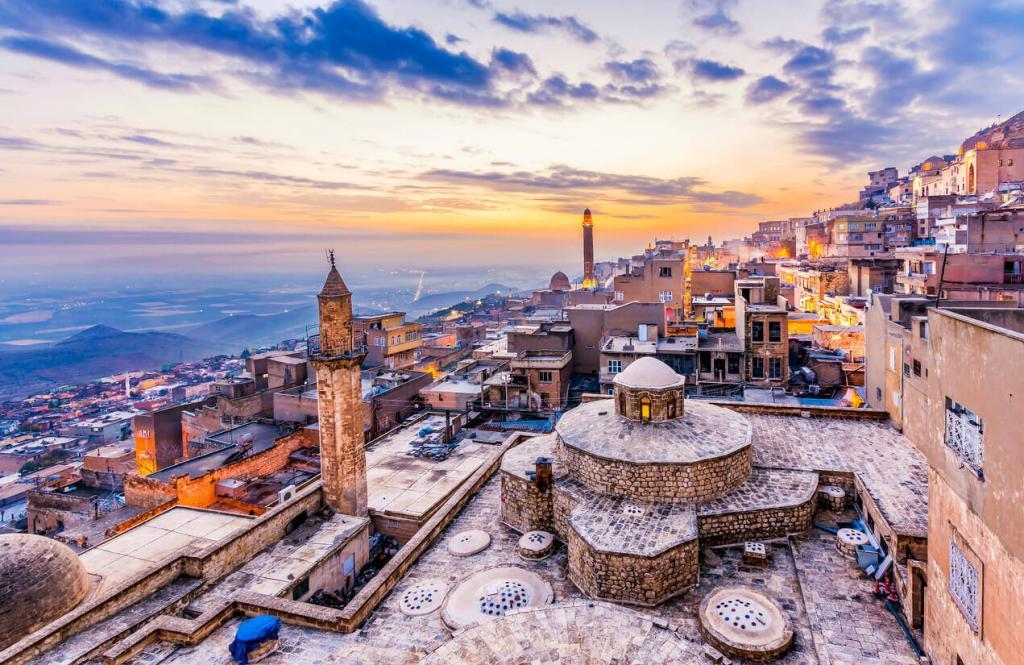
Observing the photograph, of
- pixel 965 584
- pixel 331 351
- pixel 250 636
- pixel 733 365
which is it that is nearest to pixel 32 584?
pixel 250 636

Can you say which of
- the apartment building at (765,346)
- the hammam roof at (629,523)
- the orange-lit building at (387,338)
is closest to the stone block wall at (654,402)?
the hammam roof at (629,523)

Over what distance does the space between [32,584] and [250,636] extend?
275 inches

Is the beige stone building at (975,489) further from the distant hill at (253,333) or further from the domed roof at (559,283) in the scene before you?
the distant hill at (253,333)

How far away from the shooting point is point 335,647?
1108 centimetres

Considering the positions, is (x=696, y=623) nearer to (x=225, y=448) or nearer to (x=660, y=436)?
(x=660, y=436)

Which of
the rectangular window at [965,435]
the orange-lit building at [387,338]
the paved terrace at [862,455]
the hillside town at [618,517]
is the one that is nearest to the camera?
the rectangular window at [965,435]

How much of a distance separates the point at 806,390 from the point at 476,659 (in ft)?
82.4

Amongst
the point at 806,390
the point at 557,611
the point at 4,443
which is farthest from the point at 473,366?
the point at 4,443

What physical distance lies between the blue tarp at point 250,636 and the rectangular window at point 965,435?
12.4m

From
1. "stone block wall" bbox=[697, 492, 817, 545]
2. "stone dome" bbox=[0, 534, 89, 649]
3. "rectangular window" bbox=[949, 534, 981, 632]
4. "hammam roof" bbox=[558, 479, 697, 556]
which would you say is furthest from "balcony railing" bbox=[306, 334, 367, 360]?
"rectangular window" bbox=[949, 534, 981, 632]

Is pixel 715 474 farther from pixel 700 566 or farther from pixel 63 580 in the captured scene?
pixel 63 580

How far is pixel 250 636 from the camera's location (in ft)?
34.4

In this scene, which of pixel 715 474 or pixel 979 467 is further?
pixel 715 474

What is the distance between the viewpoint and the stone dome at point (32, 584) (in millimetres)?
12492
